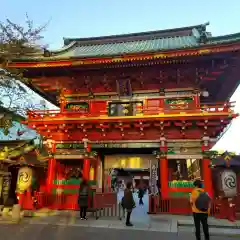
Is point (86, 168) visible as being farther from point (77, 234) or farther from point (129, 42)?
point (129, 42)

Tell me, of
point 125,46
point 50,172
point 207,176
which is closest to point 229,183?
point 207,176

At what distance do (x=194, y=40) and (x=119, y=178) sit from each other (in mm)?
31388

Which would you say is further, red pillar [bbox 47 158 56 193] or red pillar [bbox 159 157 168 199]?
red pillar [bbox 47 158 56 193]

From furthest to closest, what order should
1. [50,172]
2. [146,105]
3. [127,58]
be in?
[146,105]
[50,172]
[127,58]

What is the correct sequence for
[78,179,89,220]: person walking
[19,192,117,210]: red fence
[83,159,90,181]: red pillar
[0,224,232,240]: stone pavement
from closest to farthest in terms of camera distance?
1. [0,224,232,240]: stone pavement
2. [78,179,89,220]: person walking
3. [19,192,117,210]: red fence
4. [83,159,90,181]: red pillar

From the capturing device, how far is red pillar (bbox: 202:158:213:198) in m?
12.4

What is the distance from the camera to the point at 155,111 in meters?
13.6

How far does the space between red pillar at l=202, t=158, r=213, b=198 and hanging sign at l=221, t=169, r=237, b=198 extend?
3.26 ft

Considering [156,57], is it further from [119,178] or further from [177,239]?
[119,178]

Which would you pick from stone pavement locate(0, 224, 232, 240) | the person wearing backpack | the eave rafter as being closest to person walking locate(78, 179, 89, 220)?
stone pavement locate(0, 224, 232, 240)

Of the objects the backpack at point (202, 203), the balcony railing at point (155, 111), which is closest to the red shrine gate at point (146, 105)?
the balcony railing at point (155, 111)

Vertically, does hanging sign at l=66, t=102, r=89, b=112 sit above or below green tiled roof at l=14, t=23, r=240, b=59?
below

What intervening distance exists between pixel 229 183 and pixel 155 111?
514cm

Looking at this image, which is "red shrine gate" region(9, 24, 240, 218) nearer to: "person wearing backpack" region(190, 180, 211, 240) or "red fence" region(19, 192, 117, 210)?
"red fence" region(19, 192, 117, 210)
